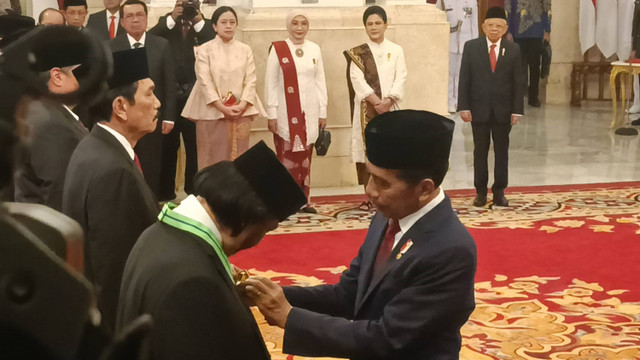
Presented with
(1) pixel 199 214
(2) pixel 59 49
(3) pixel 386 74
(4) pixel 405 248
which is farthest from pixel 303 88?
(2) pixel 59 49

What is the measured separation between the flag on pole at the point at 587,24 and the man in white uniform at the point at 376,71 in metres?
8.72

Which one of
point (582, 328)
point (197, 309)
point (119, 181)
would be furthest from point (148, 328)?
point (582, 328)

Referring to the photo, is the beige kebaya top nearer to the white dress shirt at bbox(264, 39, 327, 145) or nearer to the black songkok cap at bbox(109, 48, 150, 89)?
the white dress shirt at bbox(264, 39, 327, 145)

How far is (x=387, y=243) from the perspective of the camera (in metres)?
2.33

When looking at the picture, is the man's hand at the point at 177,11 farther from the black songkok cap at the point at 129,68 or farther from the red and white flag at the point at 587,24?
the red and white flag at the point at 587,24

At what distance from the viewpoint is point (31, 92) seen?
45 centimetres

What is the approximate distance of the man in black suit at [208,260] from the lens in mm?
1517

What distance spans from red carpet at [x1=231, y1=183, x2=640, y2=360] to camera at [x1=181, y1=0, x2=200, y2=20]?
205cm

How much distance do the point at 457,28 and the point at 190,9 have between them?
278 inches

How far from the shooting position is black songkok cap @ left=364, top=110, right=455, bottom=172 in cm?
210

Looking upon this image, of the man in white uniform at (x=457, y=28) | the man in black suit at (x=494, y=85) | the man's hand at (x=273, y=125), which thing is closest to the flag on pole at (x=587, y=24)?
the man in white uniform at (x=457, y=28)

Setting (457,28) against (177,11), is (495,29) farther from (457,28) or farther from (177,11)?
(457,28)

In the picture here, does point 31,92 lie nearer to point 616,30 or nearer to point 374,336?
point 374,336

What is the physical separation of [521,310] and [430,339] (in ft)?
9.56
